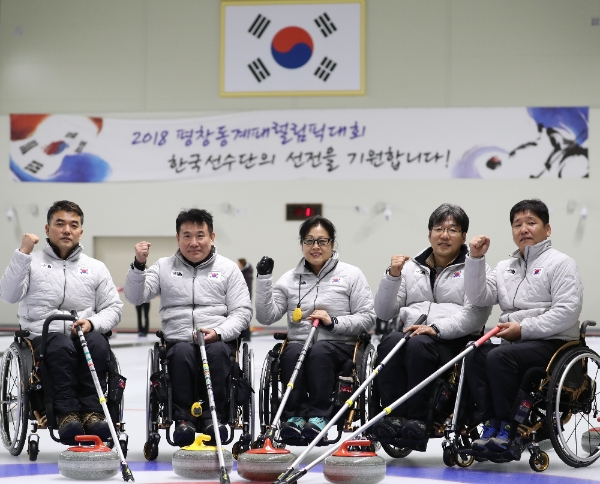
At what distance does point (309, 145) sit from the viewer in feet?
49.8

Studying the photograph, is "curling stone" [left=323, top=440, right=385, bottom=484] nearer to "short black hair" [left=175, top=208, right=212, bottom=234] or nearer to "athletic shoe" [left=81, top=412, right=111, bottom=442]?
"athletic shoe" [left=81, top=412, right=111, bottom=442]

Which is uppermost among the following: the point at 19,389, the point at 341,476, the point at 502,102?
the point at 502,102

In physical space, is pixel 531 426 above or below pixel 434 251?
below

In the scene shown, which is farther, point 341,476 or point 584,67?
point 584,67

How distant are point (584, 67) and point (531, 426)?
39.6 ft

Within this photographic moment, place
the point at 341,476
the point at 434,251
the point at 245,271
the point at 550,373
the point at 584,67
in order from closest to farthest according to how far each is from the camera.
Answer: the point at 341,476 < the point at 550,373 < the point at 434,251 < the point at 245,271 < the point at 584,67

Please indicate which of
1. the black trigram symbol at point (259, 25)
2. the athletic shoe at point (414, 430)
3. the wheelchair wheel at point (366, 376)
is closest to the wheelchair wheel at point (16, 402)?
the wheelchair wheel at point (366, 376)

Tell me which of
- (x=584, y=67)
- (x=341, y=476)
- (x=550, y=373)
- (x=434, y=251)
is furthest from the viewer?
(x=584, y=67)

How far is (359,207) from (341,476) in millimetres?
11814

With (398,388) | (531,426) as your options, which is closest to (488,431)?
(531,426)

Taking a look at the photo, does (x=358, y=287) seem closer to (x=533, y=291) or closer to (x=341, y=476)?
(x=533, y=291)

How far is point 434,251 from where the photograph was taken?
4.32m

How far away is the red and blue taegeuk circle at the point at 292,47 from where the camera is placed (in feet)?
49.3

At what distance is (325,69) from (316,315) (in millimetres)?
11234
